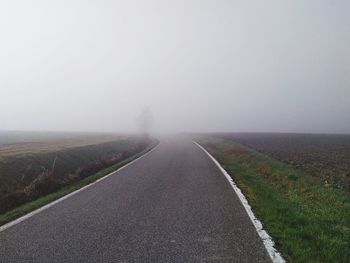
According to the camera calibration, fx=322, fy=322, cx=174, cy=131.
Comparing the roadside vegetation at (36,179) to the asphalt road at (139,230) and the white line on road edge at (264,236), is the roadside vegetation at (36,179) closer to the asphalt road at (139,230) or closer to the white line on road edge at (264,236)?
the asphalt road at (139,230)

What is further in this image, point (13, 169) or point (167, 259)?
point (13, 169)

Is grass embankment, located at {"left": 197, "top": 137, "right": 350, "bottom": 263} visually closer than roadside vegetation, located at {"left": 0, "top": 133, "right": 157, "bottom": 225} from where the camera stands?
Yes

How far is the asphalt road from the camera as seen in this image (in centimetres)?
528

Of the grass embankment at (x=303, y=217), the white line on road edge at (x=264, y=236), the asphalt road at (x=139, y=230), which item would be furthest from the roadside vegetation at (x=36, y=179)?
the grass embankment at (x=303, y=217)

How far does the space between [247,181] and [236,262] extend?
859 centimetres

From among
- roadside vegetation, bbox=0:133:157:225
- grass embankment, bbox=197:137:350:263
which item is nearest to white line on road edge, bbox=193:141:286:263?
grass embankment, bbox=197:137:350:263

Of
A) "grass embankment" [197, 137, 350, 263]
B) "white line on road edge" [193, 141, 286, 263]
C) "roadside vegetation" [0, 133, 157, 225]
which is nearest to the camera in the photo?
"white line on road edge" [193, 141, 286, 263]

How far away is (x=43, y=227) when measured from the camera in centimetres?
685

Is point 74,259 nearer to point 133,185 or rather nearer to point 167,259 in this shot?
point 167,259

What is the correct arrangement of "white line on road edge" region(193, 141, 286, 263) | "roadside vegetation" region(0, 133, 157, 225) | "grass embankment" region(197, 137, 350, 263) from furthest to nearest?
"roadside vegetation" region(0, 133, 157, 225) → "grass embankment" region(197, 137, 350, 263) → "white line on road edge" region(193, 141, 286, 263)

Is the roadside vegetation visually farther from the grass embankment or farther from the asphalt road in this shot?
the grass embankment

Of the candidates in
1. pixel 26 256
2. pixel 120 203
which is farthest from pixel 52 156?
pixel 26 256

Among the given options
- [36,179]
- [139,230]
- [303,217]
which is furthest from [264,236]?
[36,179]

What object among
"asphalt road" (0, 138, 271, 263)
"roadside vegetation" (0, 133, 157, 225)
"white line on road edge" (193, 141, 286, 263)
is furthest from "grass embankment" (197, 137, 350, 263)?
"roadside vegetation" (0, 133, 157, 225)
